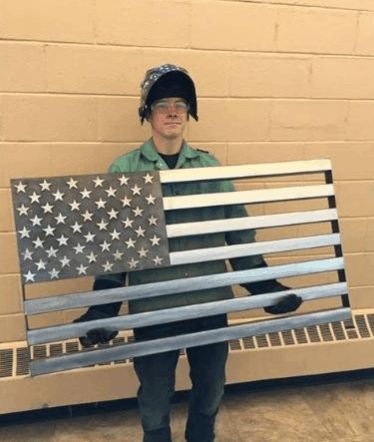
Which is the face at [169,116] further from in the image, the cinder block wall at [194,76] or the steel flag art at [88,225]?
the cinder block wall at [194,76]

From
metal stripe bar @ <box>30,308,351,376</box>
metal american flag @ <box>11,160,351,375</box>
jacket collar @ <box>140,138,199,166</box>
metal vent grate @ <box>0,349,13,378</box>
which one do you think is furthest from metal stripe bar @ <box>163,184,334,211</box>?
metal vent grate @ <box>0,349,13,378</box>

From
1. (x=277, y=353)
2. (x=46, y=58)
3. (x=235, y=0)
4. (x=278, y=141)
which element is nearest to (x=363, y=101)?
(x=278, y=141)

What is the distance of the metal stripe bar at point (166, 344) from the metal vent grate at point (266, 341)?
→ 561 millimetres

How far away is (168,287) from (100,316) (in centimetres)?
29

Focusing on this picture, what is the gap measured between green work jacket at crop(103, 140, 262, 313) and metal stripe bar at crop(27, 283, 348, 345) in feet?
0.15

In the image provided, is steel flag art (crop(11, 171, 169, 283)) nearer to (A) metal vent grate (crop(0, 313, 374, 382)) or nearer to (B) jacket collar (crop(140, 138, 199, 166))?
(B) jacket collar (crop(140, 138, 199, 166))

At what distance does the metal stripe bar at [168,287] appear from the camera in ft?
5.63

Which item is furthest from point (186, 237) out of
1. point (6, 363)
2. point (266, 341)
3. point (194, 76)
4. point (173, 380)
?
point (6, 363)

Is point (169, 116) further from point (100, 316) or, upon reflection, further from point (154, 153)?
point (100, 316)

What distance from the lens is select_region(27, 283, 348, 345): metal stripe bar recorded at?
1.74 meters

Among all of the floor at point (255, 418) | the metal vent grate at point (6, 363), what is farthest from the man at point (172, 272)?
the metal vent grate at point (6, 363)

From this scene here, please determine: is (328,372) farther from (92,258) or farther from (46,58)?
(46,58)

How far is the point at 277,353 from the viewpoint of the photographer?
2.71 metres

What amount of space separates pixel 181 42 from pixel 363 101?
109 cm
